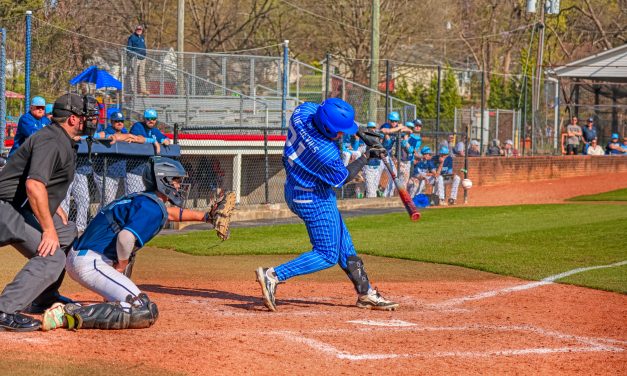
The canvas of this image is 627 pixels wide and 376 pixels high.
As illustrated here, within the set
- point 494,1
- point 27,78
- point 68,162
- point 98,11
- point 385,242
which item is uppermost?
point 494,1

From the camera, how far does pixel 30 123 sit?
→ 13094mm

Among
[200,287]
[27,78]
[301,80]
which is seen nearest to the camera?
[200,287]

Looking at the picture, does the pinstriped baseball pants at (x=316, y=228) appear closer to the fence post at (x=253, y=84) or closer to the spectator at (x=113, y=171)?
the spectator at (x=113, y=171)

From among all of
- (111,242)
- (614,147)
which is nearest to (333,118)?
(111,242)

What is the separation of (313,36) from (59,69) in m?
23.2

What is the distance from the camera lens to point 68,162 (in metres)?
6.77

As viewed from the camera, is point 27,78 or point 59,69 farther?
point 59,69

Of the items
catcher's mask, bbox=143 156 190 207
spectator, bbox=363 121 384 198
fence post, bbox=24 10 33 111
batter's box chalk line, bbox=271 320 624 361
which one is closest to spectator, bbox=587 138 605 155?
spectator, bbox=363 121 384 198

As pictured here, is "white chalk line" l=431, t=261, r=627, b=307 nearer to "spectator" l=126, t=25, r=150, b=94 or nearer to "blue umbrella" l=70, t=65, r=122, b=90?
"blue umbrella" l=70, t=65, r=122, b=90

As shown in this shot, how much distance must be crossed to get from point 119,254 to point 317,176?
1.79m

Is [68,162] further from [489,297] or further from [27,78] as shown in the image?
[27,78]

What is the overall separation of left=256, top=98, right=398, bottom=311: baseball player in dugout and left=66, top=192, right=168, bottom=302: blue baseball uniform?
124cm

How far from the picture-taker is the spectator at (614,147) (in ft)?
105

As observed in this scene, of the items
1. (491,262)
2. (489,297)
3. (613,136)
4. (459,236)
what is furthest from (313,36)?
(489,297)
